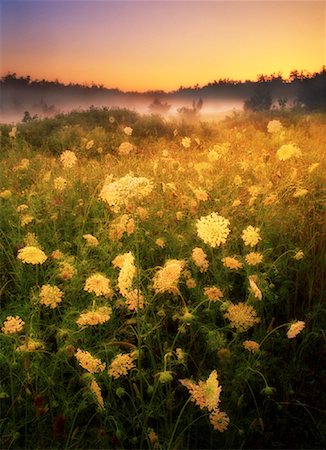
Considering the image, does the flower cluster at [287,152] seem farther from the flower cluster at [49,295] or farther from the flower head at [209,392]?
the flower head at [209,392]

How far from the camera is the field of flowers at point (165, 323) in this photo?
7.27 feet

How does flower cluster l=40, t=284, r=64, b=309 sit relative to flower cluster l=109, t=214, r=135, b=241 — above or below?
below

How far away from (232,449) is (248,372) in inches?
14.3

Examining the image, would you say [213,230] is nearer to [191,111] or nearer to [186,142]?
[186,142]

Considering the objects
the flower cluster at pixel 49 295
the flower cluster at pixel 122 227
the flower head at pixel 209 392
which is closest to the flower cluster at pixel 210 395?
the flower head at pixel 209 392

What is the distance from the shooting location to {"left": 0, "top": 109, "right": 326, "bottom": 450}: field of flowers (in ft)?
7.27

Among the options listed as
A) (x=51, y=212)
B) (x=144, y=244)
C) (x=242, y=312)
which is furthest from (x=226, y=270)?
(x=51, y=212)

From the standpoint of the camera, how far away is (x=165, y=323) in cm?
296

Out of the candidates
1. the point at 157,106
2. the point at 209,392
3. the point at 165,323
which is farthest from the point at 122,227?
the point at 157,106

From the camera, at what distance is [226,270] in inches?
122

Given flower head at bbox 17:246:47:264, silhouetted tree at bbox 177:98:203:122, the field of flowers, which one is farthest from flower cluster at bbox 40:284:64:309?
silhouetted tree at bbox 177:98:203:122

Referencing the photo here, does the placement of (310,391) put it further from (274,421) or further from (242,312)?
(242,312)

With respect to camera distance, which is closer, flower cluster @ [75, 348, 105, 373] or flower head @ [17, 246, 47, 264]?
flower cluster @ [75, 348, 105, 373]

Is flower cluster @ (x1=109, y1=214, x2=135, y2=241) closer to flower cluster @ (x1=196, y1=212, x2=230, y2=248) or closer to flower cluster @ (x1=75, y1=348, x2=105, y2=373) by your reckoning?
flower cluster @ (x1=196, y1=212, x2=230, y2=248)
